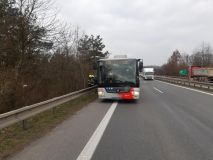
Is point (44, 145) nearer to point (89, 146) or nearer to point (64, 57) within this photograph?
point (89, 146)

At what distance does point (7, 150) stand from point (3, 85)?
6.47 meters

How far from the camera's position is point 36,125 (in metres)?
10.1

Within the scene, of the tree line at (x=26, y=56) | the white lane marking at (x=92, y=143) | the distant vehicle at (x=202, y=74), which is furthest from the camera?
the distant vehicle at (x=202, y=74)

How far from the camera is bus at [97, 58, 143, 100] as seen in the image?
61.0 ft

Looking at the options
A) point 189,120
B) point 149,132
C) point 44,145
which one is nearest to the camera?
point 44,145

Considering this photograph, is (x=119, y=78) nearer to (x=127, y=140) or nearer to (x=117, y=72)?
(x=117, y=72)

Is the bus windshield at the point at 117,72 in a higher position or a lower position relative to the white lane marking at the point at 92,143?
higher

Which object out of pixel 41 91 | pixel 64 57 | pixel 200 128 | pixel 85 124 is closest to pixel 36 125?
pixel 85 124

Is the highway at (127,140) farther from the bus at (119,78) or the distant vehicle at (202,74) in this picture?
the distant vehicle at (202,74)

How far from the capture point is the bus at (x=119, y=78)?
18598 mm

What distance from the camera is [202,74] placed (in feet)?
186

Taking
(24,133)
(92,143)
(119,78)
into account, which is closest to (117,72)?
(119,78)

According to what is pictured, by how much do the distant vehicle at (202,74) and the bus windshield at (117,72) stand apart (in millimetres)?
37461

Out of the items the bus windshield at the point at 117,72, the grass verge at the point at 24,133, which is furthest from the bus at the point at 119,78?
the grass verge at the point at 24,133
